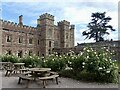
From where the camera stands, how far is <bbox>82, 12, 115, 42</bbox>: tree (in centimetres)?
5328

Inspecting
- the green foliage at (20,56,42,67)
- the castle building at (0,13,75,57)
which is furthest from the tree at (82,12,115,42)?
the green foliage at (20,56,42,67)

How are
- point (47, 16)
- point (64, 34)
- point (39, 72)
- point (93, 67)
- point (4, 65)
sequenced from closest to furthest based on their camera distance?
point (39, 72), point (93, 67), point (4, 65), point (47, 16), point (64, 34)

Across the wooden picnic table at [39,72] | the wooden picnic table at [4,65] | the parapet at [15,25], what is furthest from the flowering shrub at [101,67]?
the parapet at [15,25]

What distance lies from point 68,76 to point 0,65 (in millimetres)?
8833

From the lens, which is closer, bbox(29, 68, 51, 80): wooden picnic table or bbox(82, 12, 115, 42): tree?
bbox(29, 68, 51, 80): wooden picnic table

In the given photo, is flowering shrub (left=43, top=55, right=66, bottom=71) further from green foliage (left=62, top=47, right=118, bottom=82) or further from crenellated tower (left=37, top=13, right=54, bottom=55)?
crenellated tower (left=37, top=13, right=54, bottom=55)

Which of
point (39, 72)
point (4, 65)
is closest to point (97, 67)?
point (39, 72)

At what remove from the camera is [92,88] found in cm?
834

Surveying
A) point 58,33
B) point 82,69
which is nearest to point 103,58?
point 82,69

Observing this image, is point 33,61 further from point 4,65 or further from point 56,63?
point 56,63

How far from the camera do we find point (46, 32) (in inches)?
1577

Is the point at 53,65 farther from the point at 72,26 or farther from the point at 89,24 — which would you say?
the point at 89,24

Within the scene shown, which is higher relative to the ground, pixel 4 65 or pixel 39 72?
pixel 39 72

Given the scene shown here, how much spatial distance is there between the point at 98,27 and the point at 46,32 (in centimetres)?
1997
